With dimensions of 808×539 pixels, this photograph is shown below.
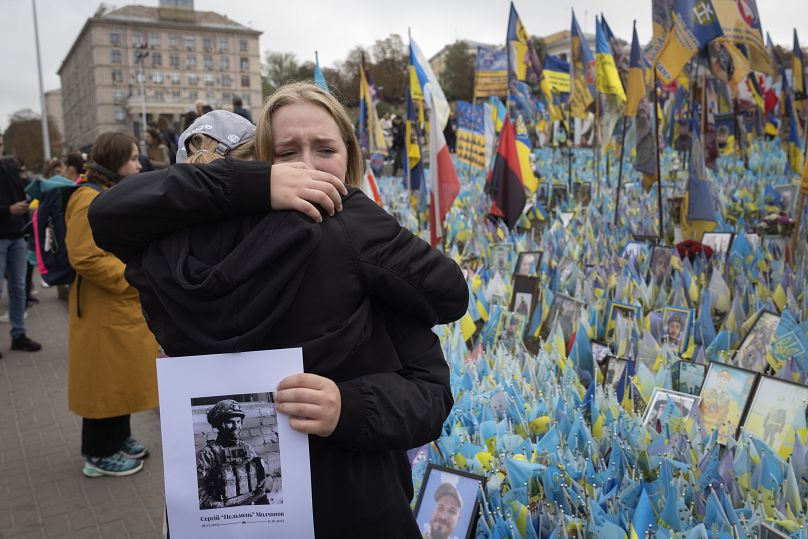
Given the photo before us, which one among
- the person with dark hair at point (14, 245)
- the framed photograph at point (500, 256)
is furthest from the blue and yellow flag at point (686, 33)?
the person with dark hair at point (14, 245)

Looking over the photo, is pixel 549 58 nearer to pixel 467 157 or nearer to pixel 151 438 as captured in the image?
pixel 467 157

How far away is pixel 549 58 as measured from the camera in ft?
40.6

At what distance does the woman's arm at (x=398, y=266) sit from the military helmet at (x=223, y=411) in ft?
0.99

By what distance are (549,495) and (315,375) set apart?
1.34 m

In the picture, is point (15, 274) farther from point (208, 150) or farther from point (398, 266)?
point (398, 266)

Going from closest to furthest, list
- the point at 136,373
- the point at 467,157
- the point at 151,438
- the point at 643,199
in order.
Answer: the point at 136,373
the point at 151,438
the point at 643,199
the point at 467,157

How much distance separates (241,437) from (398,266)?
0.40m

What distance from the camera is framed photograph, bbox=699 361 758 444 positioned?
8.29ft

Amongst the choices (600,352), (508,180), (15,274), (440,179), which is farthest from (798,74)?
(15,274)

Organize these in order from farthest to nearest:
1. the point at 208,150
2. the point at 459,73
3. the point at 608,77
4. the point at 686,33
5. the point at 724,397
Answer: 1. the point at 459,73
2. the point at 608,77
3. the point at 686,33
4. the point at 724,397
5. the point at 208,150

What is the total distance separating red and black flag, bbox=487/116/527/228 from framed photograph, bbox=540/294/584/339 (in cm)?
285

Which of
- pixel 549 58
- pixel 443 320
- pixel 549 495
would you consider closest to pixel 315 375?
pixel 443 320

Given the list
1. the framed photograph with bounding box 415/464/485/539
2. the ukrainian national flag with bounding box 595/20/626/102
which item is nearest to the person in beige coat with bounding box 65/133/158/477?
the framed photograph with bounding box 415/464/485/539

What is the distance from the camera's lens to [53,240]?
3.79 meters
